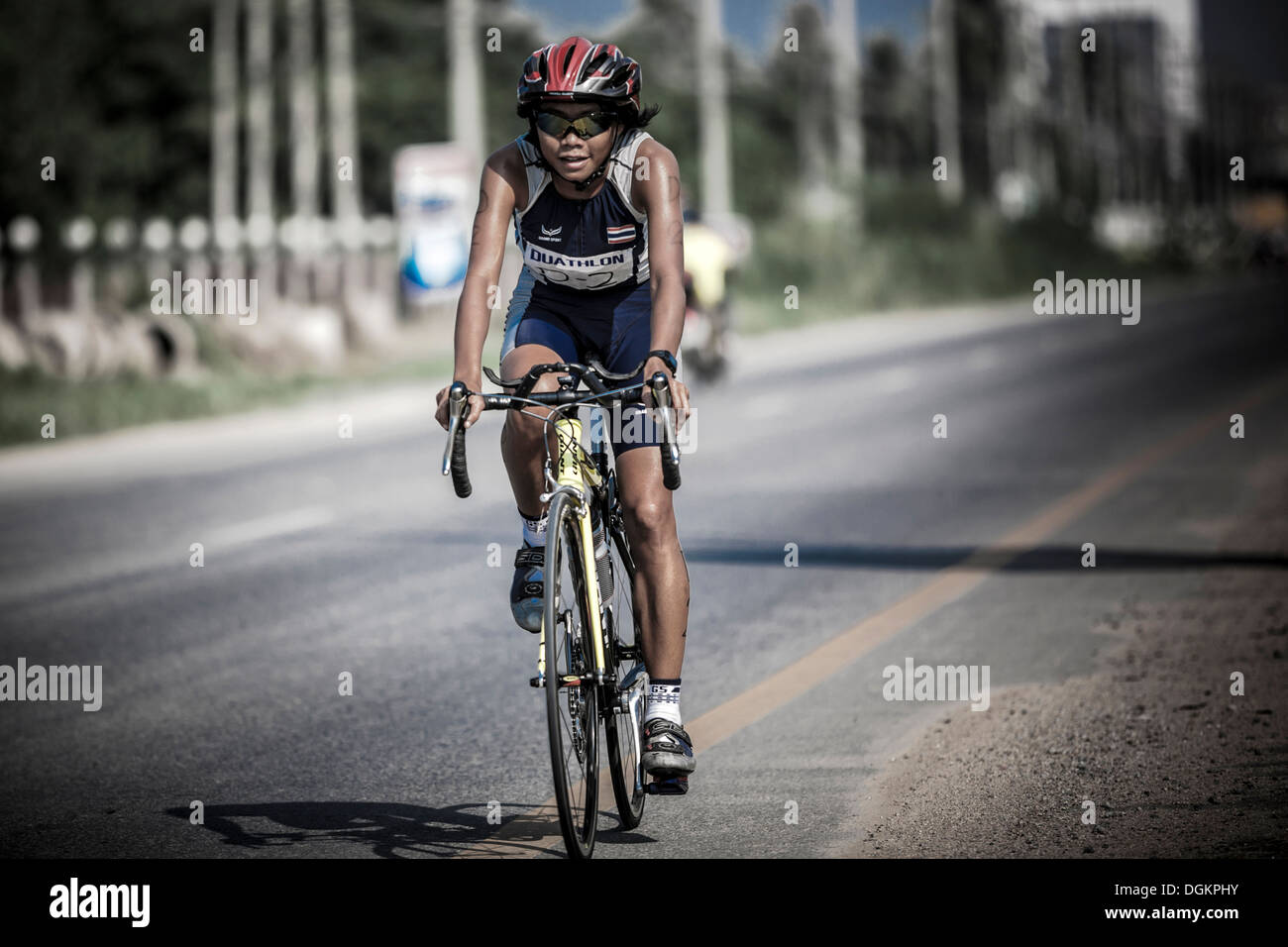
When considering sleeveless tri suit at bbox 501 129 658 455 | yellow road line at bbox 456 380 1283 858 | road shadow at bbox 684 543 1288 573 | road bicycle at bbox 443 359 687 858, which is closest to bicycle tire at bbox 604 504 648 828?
road bicycle at bbox 443 359 687 858

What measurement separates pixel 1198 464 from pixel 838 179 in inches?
1485

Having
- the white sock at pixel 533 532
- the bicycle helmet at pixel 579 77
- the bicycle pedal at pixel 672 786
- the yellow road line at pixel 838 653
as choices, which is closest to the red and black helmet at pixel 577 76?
the bicycle helmet at pixel 579 77

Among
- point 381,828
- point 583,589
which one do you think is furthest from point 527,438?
point 381,828

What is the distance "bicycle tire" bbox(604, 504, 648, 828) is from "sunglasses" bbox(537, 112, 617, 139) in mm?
1118

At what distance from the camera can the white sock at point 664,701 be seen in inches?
205

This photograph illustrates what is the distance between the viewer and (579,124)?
4992 millimetres

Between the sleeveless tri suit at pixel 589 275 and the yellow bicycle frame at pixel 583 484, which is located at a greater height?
the sleeveless tri suit at pixel 589 275

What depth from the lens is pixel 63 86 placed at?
59.0 m

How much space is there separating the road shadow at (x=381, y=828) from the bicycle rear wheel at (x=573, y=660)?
0.24m

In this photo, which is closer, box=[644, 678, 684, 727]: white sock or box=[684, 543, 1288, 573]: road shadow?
box=[644, 678, 684, 727]: white sock

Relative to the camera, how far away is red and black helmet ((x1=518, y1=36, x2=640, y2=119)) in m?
4.94

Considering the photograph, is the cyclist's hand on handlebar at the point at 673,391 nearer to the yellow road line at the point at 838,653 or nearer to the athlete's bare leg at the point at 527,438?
the athlete's bare leg at the point at 527,438

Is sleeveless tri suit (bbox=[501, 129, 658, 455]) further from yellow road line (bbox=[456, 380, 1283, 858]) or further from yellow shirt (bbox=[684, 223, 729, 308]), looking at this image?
yellow shirt (bbox=[684, 223, 729, 308])

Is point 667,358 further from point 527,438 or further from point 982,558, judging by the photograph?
point 982,558
